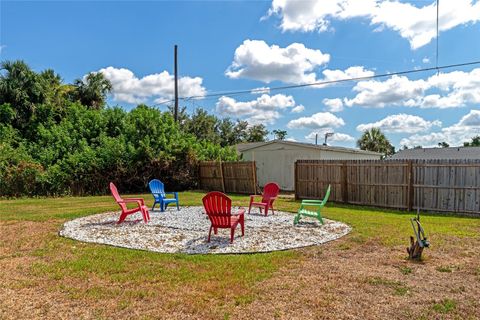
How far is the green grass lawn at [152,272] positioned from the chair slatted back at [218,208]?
3.45 ft

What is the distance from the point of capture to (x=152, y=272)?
4.49m

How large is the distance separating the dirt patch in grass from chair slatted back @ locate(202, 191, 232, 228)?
1.10 m

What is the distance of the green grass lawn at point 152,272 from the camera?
3.58 metres

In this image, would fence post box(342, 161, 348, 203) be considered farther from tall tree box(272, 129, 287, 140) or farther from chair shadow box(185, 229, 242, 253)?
tall tree box(272, 129, 287, 140)

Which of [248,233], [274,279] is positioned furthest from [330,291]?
[248,233]

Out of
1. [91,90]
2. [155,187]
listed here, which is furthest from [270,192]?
[91,90]

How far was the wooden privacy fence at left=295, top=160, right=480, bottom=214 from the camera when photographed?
33.0ft

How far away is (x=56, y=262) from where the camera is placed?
193 inches

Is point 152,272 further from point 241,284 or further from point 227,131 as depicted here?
point 227,131

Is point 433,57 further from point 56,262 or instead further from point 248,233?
point 56,262

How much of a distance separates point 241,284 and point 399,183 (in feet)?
29.3

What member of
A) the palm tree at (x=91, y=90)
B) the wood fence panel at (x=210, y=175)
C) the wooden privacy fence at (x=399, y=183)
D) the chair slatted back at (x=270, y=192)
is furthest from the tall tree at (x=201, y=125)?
the chair slatted back at (x=270, y=192)

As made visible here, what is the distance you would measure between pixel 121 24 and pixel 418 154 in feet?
66.9

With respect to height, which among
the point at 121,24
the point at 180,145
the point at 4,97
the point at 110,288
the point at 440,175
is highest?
the point at 121,24
